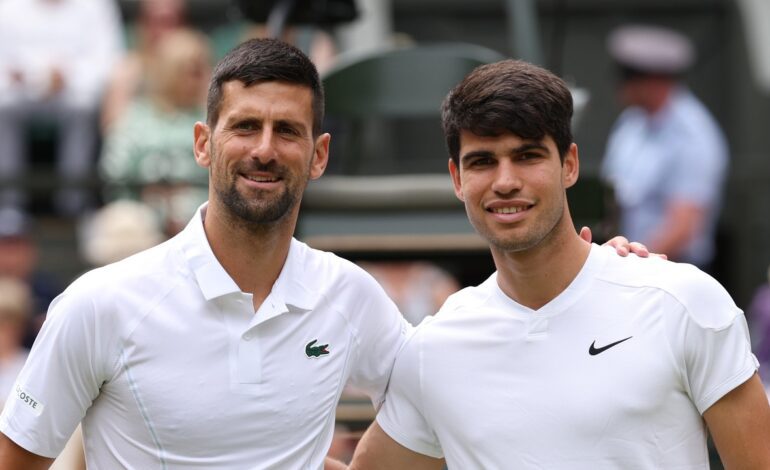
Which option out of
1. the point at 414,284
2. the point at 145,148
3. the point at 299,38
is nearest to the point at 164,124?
the point at 145,148

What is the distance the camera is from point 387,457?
4102 mm

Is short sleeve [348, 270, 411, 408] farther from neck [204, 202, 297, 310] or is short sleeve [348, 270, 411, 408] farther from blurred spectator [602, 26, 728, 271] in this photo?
blurred spectator [602, 26, 728, 271]

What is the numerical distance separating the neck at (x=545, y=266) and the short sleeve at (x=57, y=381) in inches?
40.6

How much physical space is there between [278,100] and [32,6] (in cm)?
574

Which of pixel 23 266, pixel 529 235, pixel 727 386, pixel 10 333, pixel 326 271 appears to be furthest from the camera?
pixel 23 266

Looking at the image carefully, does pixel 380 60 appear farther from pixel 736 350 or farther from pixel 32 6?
pixel 736 350

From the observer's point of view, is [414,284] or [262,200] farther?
[414,284]

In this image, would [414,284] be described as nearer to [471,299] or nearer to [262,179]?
[471,299]

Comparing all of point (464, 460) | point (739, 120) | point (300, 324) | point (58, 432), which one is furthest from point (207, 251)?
point (739, 120)

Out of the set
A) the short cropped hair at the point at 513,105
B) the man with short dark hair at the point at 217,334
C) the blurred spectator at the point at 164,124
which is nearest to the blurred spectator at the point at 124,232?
the blurred spectator at the point at 164,124

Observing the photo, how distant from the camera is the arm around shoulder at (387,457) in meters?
4.09

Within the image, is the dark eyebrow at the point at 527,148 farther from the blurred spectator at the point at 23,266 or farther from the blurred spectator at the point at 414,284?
the blurred spectator at the point at 23,266

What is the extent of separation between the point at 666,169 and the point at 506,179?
455 cm

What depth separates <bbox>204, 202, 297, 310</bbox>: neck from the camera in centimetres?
384
